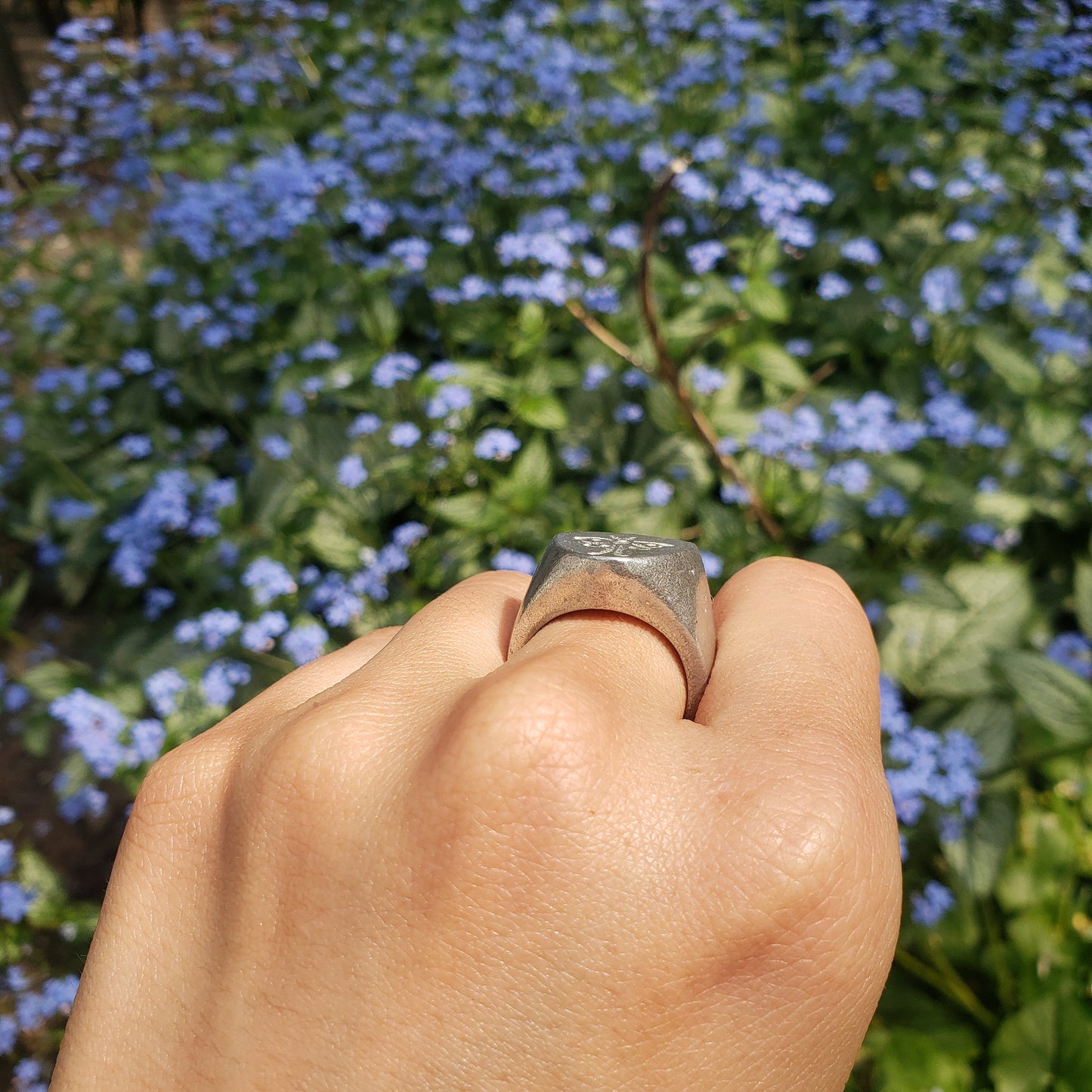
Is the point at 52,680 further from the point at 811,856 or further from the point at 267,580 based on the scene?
the point at 811,856

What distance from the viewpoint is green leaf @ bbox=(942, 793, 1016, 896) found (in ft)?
6.31

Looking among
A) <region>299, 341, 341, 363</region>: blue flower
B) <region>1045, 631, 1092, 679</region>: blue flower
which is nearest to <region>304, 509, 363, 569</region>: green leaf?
<region>299, 341, 341, 363</region>: blue flower

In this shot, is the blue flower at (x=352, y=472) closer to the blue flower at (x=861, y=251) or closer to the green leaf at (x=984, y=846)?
the blue flower at (x=861, y=251)

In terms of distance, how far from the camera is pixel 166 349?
10.9ft

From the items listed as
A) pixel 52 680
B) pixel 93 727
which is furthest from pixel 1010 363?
pixel 52 680

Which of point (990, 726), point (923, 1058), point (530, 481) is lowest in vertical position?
point (923, 1058)

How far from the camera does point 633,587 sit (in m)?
0.83

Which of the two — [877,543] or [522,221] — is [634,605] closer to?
[877,543]

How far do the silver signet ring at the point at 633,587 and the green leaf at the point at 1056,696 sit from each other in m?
1.51

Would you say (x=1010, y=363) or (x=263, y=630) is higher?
(x=1010, y=363)

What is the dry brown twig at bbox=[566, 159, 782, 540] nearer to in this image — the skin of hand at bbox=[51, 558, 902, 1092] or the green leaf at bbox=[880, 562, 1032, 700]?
the green leaf at bbox=[880, 562, 1032, 700]

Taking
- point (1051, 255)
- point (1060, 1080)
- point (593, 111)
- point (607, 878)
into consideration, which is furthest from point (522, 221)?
point (1060, 1080)

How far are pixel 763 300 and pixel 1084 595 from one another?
4.53ft

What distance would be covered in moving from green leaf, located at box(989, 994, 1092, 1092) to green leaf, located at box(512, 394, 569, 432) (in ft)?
6.77
